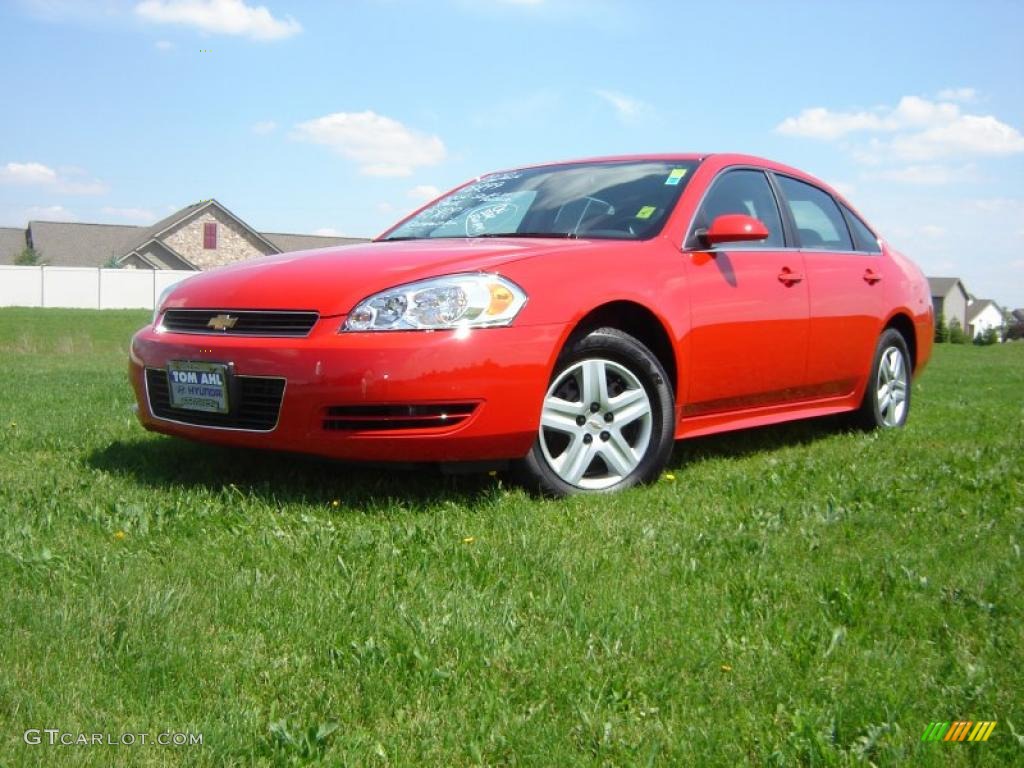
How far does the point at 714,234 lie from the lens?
5027 mm

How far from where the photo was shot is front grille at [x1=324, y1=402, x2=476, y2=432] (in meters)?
4.09

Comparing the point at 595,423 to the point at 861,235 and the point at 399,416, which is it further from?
the point at 861,235

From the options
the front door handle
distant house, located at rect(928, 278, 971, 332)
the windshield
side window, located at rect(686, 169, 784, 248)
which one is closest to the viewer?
the windshield

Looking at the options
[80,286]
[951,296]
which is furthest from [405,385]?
[951,296]

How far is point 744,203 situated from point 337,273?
7.82 feet

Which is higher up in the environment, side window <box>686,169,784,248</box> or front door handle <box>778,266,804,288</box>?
side window <box>686,169,784,248</box>

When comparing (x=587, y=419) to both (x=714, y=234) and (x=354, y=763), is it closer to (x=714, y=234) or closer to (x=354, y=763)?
(x=714, y=234)

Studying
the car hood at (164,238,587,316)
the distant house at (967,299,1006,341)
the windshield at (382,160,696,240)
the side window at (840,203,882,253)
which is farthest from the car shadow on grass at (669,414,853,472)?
the distant house at (967,299,1006,341)

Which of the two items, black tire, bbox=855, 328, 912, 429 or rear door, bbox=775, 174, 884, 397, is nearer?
rear door, bbox=775, 174, 884, 397

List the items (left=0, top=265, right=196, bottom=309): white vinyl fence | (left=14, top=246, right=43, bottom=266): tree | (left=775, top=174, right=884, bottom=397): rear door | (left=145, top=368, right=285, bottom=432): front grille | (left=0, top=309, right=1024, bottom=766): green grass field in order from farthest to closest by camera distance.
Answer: (left=14, top=246, right=43, bottom=266): tree
(left=0, top=265, right=196, bottom=309): white vinyl fence
(left=775, top=174, right=884, bottom=397): rear door
(left=145, top=368, right=285, bottom=432): front grille
(left=0, top=309, right=1024, bottom=766): green grass field

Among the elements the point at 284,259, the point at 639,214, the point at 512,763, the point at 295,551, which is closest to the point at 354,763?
the point at 512,763

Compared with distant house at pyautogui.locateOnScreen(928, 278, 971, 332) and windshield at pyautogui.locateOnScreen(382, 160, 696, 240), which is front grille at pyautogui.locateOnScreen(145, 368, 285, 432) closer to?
windshield at pyautogui.locateOnScreen(382, 160, 696, 240)

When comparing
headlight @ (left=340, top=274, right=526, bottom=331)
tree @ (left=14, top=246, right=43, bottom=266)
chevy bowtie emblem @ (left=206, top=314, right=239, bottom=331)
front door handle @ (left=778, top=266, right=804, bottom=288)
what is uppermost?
tree @ (left=14, top=246, right=43, bottom=266)

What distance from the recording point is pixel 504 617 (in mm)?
2920
